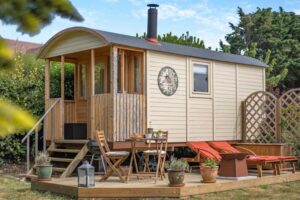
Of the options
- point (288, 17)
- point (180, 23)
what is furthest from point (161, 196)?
point (288, 17)

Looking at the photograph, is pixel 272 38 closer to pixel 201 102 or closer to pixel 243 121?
pixel 243 121

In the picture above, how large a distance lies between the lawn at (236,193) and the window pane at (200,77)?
334 cm

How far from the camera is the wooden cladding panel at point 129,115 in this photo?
9.17m

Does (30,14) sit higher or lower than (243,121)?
higher

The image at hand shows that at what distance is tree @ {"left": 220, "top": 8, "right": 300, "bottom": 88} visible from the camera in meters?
23.5

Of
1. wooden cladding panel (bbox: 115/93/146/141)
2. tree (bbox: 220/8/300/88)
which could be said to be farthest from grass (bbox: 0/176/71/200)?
tree (bbox: 220/8/300/88)

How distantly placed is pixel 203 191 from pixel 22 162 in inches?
250

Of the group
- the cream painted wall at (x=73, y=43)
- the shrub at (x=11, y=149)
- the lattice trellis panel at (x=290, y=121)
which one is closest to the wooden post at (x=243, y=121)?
the lattice trellis panel at (x=290, y=121)

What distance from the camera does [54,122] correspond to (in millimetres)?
10719

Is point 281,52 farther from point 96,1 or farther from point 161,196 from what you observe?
point 96,1

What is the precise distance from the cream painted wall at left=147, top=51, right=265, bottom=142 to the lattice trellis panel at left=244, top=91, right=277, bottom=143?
239 millimetres

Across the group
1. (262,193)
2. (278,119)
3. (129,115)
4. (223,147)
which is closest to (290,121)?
(278,119)

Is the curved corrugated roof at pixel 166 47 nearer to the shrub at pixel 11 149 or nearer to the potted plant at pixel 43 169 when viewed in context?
the potted plant at pixel 43 169

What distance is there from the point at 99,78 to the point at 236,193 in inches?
192
